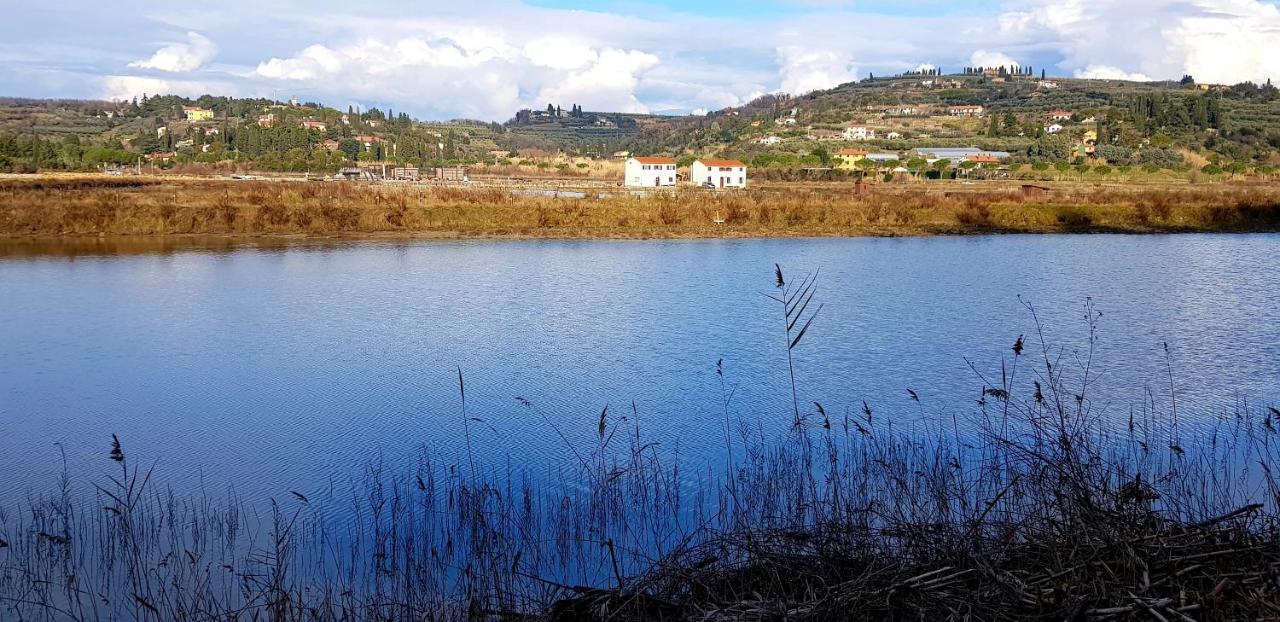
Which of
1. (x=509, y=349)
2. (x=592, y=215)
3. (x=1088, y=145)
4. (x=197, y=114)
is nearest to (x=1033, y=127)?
(x=1088, y=145)

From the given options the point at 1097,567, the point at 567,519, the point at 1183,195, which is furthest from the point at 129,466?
the point at 1183,195

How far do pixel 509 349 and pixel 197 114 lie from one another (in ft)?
480

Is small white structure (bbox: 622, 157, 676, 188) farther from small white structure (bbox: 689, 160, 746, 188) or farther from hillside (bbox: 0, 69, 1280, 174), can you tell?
hillside (bbox: 0, 69, 1280, 174)

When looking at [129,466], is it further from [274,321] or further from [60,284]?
[60,284]

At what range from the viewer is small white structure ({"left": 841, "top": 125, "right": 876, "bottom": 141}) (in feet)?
332

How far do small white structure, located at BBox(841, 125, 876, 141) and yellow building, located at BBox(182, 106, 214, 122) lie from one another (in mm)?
83012

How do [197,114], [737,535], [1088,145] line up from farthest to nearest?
[197,114] < [1088,145] < [737,535]

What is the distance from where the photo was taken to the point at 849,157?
70812 mm

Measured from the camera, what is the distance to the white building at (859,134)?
Result: 101m

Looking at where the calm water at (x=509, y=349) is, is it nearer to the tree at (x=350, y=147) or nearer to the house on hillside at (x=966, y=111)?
the tree at (x=350, y=147)

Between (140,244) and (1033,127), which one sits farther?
(1033,127)

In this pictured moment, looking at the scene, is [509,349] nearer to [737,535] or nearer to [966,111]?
[737,535]

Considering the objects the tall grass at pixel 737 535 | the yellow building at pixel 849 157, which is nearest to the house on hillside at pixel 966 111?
the yellow building at pixel 849 157

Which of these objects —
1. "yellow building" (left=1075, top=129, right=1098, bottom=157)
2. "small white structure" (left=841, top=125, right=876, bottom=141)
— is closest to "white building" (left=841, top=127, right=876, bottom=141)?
"small white structure" (left=841, top=125, right=876, bottom=141)
